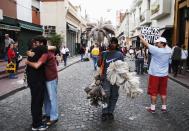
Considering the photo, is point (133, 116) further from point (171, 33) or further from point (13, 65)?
point (171, 33)

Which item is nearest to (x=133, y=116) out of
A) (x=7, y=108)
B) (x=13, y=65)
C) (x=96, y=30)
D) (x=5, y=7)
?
(x=96, y=30)

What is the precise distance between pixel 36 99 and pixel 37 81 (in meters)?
0.34

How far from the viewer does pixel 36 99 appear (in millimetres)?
6066

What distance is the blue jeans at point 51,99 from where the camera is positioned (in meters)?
6.44

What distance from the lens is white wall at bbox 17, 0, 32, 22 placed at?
84.4 feet

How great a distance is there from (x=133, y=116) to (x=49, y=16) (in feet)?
111

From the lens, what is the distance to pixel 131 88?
6707 millimetres

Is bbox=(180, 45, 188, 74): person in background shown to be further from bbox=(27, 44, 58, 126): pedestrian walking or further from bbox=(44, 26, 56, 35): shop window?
bbox=(44, 26, 56, 35): shop window

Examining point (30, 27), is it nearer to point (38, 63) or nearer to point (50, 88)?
point (50, 88)

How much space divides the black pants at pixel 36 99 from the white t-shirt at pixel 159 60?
2.73m

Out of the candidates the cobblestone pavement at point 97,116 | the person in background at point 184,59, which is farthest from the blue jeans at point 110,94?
the person in background at point 184,59

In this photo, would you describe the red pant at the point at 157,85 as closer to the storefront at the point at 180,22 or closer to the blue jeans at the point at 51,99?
the blue jeans at the point at 51,99

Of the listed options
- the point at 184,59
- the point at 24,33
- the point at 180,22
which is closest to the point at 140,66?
the point at 184,59

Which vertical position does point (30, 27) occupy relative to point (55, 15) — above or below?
below
